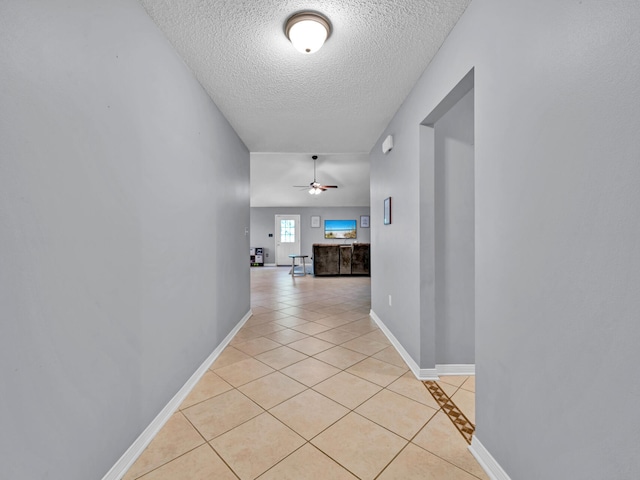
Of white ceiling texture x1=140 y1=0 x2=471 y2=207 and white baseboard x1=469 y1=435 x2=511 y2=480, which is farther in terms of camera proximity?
white ceiling texture x1=140 y1=0 x2=471 y2=207

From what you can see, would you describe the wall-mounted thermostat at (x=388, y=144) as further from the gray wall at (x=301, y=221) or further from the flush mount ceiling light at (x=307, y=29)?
the gray wall at (x=301, y=221)

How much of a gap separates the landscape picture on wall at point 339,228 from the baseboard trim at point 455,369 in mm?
9061

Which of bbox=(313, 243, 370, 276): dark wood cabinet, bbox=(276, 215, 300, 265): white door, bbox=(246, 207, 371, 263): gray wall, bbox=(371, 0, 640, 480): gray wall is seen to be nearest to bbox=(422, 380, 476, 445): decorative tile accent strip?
bbox=(371, 0, 640, 480): gray wall

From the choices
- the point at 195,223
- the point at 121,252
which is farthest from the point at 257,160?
the point at 121,252

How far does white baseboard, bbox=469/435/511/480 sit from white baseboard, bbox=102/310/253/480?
64.0 inches

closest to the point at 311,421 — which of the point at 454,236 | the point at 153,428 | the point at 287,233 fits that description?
the point at 153,428

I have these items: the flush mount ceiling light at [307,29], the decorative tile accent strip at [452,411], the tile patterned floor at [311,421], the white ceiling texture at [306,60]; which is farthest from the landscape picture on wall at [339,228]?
the flush mount ceiling light at [307,29]

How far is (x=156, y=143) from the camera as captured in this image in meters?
1.58

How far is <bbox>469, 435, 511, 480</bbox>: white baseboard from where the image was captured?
3.97 feet

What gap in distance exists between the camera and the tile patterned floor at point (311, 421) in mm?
1312

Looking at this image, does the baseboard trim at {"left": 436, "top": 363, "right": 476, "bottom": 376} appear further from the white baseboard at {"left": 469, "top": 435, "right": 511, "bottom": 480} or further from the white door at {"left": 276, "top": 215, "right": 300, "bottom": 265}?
the white door at {"left": 276, "top": 215, "right": 300, "bottom": 265}

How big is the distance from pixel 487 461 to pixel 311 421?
2.92ft

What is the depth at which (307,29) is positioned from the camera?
156 centimetres

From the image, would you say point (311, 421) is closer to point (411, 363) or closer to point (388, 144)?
point (411, 363)
